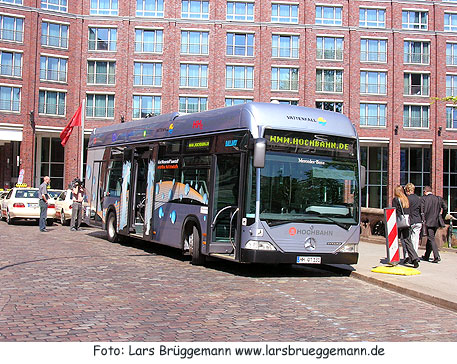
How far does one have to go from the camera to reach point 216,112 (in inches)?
465

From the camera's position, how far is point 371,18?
53656 mm

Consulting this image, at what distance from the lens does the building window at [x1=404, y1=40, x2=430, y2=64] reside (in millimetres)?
53969

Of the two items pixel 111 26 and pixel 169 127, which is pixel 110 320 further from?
pixel 111 26

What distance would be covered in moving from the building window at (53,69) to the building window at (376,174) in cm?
2891

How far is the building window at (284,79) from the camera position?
5241 centimetres

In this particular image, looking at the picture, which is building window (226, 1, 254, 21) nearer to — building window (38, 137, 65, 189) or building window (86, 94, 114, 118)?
building window (86, 94, 114, 118)

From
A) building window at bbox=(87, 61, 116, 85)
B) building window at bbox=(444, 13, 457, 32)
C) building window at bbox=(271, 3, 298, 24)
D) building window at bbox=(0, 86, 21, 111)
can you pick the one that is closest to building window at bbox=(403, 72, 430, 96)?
building window at bbox=(444, 13, 457, 32)

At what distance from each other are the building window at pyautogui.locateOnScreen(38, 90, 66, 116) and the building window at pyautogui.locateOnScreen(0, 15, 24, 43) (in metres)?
5.04

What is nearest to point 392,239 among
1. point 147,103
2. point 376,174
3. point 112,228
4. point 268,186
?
point 268,186

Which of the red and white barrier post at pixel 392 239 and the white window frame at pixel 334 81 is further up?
the white window frame at pixel 334 81

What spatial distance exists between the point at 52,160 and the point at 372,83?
101 ft

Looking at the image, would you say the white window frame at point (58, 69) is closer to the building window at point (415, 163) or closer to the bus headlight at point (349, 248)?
the building window at point (415, 163)

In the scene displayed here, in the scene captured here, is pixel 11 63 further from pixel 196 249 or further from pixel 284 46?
pixel 196 249

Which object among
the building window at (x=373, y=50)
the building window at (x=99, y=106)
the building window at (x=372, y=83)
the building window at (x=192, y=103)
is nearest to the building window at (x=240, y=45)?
the building window at (x=192, y=103)
